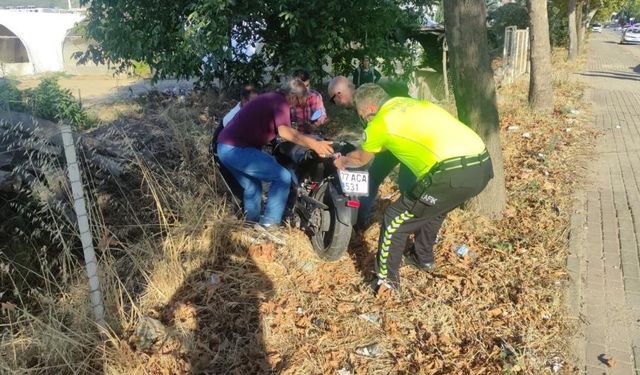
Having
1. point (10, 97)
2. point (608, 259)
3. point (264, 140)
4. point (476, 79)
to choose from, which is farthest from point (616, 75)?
point (10, 97)

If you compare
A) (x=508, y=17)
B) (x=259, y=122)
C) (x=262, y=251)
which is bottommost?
(x=262, y=251)

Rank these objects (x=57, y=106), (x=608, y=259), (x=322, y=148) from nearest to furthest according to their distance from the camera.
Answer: (x=322, y=148) < (x=608, y=259) < (x=57, y=106)

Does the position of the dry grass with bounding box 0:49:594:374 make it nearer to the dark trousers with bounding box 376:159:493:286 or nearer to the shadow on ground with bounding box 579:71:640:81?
the dark trousers with bounding box 376:159:493:286

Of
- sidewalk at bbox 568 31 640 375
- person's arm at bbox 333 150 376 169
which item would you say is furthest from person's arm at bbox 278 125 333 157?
sidewalk at bbox 568 31 640 375

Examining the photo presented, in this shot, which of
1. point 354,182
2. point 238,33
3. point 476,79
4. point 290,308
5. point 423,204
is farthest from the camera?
point 238,33

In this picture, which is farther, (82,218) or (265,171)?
(265,171)

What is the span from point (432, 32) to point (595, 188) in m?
13.3

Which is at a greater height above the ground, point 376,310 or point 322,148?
point 322,148

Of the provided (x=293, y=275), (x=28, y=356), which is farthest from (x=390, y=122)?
(x=28, y=356)

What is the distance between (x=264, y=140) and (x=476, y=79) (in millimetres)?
2062

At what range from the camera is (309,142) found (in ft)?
13.4

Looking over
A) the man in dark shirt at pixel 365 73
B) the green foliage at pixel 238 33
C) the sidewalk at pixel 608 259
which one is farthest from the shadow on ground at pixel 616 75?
the green foliage at pixel 238 33

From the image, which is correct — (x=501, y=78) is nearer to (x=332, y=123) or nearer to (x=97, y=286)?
(x=332, y=123)

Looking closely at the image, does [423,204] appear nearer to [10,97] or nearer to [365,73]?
[365,73]
